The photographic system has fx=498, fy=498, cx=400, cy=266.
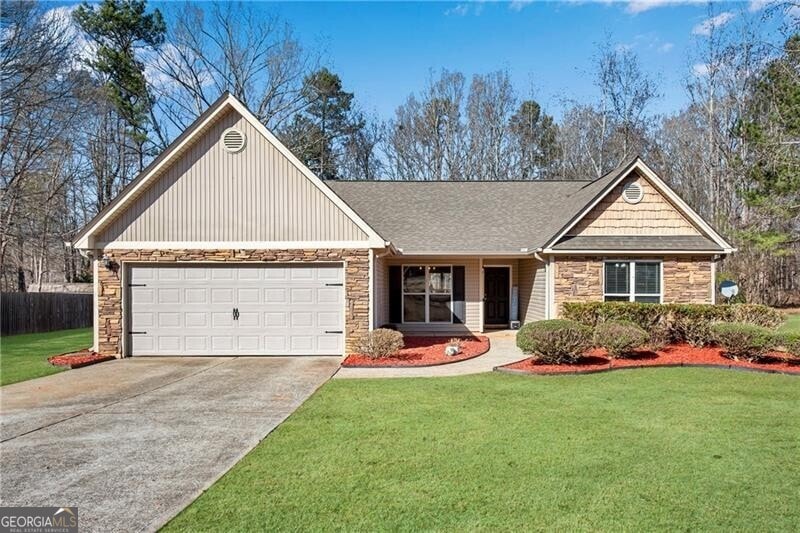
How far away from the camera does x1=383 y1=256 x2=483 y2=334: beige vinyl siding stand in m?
16.4

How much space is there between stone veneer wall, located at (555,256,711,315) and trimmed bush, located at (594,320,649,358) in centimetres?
318

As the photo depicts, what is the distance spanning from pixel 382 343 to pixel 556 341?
3.73m

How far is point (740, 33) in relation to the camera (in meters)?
28.1

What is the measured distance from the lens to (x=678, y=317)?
40.4 feet

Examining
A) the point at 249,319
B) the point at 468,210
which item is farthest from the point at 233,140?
the point at 468,210

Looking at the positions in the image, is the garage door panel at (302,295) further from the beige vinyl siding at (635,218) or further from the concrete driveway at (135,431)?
Result: the beige vinyl siding at (635,218)

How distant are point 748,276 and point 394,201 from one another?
66.5 ft

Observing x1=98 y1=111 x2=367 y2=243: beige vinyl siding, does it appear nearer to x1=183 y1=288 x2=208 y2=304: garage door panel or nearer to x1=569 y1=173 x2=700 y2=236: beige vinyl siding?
x1=183 y1=288 x2=208 y2=304: garage door panel

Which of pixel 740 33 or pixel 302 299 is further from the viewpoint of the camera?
pixel 740 33

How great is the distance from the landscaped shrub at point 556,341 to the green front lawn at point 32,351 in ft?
32.9

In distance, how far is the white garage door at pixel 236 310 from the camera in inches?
476

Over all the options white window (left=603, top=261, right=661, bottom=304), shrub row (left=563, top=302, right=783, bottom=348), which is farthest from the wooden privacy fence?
white window (left=603, top=261, right=661, bottom=304)

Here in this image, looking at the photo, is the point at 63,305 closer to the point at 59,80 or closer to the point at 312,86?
the point at 59,80

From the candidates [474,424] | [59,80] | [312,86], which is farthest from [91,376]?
[312,86]
